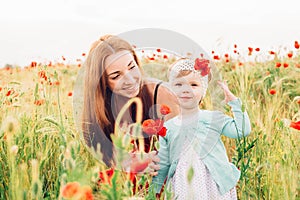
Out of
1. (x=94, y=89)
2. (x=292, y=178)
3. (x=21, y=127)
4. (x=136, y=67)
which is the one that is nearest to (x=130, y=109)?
(x=94, y=89)

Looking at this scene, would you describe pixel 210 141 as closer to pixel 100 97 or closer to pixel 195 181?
pixel 195 181

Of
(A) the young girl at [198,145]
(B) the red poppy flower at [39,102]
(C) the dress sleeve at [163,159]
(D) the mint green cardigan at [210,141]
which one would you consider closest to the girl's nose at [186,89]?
(A) the young girl at [198,145]

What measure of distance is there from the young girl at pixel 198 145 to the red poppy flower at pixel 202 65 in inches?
1.8

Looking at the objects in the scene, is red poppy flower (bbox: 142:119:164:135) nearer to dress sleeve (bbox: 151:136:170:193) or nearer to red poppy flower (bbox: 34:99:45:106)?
dress sleeve (bbox: 151:136:170:193)

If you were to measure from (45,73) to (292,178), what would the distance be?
102 cm

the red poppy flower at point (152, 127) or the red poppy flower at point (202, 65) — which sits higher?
the red poppy flower at point (202, 65)

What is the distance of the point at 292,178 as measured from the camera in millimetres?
1249

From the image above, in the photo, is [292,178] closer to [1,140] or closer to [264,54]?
[1,140]

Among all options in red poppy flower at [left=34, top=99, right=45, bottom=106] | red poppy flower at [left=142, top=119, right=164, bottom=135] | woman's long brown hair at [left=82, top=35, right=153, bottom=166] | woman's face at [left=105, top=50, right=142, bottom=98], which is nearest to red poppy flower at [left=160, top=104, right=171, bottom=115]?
red poppy flower at [left=142, top=119, right=164, bottom=135]

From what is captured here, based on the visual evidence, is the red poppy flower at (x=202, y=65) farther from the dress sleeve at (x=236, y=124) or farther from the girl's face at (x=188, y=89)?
the dress sleeve at (x=236, y=124)

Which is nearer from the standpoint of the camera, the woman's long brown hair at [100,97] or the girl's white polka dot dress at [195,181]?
the girl's white polka dot dress at [195,181]

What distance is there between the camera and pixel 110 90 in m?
1.73

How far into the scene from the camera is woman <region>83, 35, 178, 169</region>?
155 cm

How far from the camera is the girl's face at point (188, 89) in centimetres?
140
